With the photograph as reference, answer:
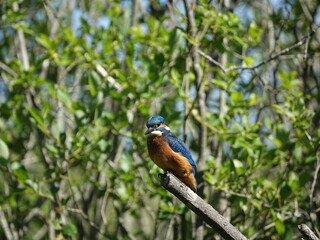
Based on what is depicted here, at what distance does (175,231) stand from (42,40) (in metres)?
2.88

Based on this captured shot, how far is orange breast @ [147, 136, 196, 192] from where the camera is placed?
15.4ft

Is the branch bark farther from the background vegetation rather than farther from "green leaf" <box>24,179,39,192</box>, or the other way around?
"green leaf" <box>24,179,39,192</box>

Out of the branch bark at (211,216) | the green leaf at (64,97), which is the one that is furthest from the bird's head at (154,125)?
the branch bark at (211,216)

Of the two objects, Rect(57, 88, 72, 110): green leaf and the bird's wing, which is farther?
Rect(57, 88, 72, 110): green leaf

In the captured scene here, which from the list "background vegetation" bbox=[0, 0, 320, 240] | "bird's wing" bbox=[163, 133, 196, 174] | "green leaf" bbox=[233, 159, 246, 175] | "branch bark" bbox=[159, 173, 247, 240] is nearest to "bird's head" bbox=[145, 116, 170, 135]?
"bird's wing" bbox=[163, 133, 196, 174]

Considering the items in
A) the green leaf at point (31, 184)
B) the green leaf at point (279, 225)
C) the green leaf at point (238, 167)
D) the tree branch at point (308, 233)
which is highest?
the green leaf at point (31, 184)

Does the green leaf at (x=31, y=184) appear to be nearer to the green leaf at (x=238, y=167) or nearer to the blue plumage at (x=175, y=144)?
the blue plumage at (x=175, y=144)

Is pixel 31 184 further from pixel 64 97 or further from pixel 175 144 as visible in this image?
pixel 175 144

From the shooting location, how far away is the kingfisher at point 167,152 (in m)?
4.72

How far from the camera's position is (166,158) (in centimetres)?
471

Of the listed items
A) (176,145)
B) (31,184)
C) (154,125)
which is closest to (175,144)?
(176,145)

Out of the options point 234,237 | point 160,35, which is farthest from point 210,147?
point 234,237

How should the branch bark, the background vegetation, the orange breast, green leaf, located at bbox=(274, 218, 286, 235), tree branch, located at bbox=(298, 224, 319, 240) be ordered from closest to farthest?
tree branch, located at bbox=(298, 224, 319, 240) < the branch bark < the orange breast < green leaf, located at bbox=(274, 218, 286, 235) < the background vegetation

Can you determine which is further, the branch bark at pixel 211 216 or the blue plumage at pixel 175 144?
the blue plumage at pixel 175 144
